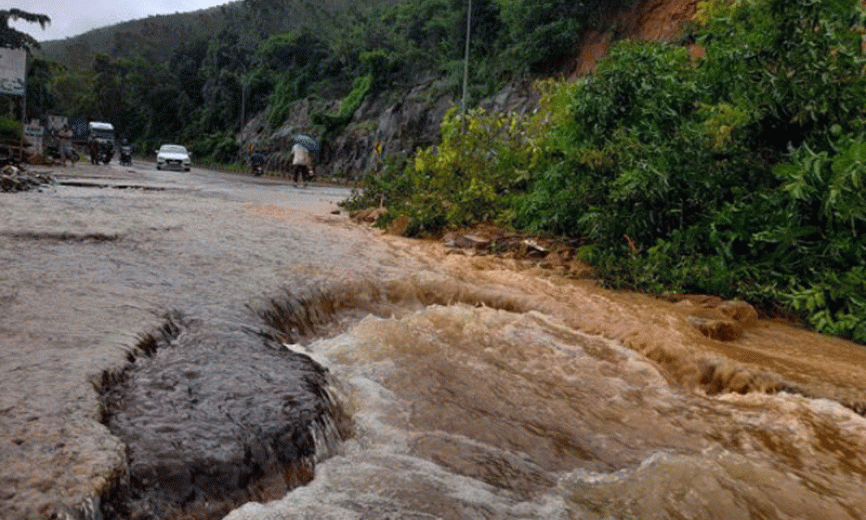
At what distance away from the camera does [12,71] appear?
75.2 ft

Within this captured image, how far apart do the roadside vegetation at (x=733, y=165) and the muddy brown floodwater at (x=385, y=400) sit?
22.6 inches

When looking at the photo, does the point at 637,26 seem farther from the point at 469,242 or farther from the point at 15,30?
the point at 15,30

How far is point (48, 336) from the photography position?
3133 millimetres

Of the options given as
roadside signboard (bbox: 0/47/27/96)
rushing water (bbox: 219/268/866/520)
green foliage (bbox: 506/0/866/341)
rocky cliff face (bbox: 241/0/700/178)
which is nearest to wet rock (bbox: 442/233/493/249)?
green foliage (bbox: 506/0/866/341)

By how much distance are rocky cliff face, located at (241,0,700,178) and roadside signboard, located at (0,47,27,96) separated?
15909mm

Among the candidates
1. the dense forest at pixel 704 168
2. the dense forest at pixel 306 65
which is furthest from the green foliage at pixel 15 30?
A: the dense forest at pixel 704 168

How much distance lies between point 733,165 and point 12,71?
24.0 metres

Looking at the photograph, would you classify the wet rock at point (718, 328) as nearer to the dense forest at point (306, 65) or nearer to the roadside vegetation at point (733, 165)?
the roadside vegetation at point (733, 165)

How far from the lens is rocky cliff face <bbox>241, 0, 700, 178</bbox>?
26578mm

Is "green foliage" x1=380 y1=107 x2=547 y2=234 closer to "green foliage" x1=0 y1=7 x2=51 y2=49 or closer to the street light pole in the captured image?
"green foliage" x1=0 y1=7 x2=51 y2=49

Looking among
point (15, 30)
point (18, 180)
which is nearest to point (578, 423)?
point (18, 180)

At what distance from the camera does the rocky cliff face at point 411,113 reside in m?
26.6

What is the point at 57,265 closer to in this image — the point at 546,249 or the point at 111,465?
the point at 111,465

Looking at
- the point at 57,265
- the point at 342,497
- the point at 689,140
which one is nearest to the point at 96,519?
the point at 342,497
